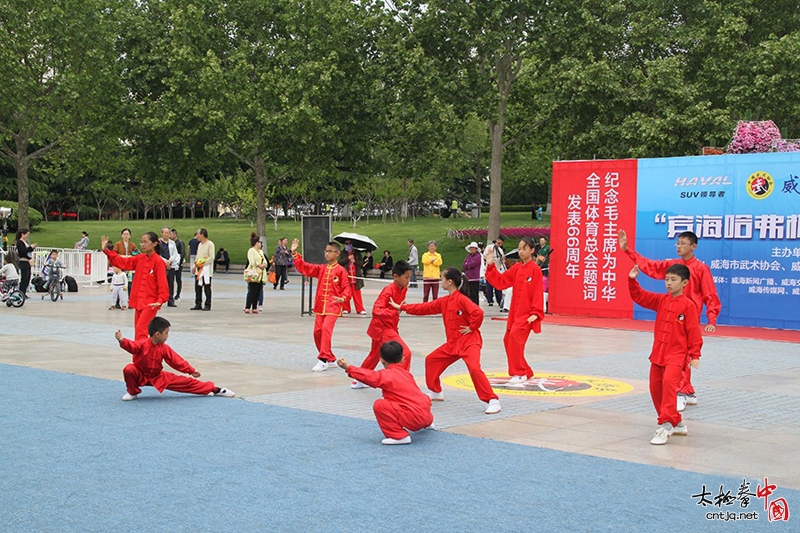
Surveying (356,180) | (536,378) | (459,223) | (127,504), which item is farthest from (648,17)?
(127,504)

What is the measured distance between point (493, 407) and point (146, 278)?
4.85m

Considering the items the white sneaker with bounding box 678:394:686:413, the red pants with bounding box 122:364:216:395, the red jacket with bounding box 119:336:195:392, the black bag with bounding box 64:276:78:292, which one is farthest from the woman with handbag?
the white sneaker with bounding box 678:394:686:413

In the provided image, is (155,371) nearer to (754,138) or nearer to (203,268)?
(203,268)

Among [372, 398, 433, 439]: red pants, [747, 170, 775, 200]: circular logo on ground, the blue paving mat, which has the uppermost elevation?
[747, 170, 775, 200]: circular logo on ground

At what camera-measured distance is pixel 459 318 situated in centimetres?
981

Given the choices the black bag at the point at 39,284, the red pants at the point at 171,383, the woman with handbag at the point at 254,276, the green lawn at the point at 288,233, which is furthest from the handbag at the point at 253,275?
the green lawn at the point at 288,233

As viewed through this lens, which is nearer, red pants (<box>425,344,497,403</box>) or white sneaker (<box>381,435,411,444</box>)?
white sneaker (<box>381,435,411,444</box>)

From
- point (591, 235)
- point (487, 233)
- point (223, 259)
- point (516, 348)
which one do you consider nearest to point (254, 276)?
point (591, 235)

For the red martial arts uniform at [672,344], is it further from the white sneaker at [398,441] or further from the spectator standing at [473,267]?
the spectator standing at [473,267]

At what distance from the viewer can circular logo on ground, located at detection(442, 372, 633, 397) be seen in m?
11.1

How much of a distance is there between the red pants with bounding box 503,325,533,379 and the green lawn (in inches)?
1211

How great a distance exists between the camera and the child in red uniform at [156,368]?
32.8ft

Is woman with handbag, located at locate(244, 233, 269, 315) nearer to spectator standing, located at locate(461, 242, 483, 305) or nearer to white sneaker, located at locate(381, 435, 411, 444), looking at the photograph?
spectator standing, located at locate(461, 242, 483, 305)
